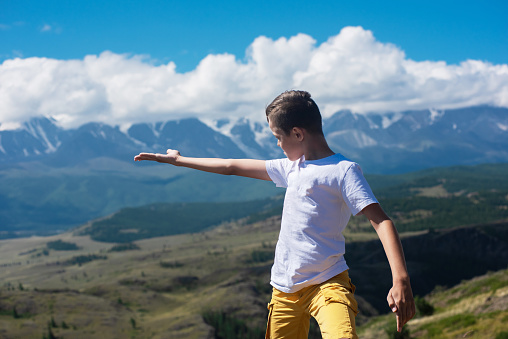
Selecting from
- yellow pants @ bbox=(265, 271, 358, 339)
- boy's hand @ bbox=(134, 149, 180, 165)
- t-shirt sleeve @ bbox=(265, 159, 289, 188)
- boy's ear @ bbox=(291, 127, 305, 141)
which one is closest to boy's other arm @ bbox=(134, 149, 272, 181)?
boy's hand @ bbox=(134, 149, 180, 165)

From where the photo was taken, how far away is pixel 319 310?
5.19m

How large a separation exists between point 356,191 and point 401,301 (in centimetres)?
114

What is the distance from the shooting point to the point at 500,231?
160375 mm

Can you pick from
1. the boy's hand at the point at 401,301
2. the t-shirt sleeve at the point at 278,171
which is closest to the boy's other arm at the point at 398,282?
the boy's hand at the point at 401,301

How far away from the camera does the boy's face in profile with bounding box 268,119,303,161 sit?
5699 millimetres

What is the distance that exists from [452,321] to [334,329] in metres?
28.1

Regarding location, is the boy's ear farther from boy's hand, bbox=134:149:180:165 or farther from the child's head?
boy's hand, bbox=134:149:180:165

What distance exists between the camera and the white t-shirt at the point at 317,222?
5.23 metres

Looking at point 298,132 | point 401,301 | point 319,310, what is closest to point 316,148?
point 298,132

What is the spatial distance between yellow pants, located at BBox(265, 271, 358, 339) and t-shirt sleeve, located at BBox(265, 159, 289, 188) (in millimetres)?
1356

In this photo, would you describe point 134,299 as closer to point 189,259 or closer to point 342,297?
point 189,259

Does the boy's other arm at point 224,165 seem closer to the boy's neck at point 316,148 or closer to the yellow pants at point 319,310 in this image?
the boy's neck at point 316,148

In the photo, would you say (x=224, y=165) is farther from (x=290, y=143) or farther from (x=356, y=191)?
(x=356, y=191)

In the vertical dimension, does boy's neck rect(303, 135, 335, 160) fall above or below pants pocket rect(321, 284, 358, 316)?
above
